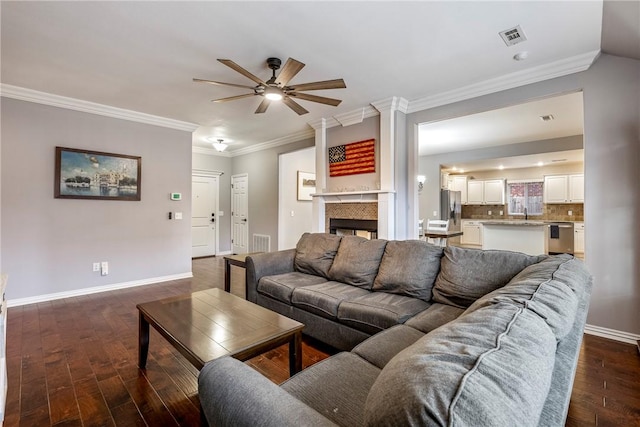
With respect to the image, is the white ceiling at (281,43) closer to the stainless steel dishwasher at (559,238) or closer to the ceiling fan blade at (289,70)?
the ceiling fan blade at (289,70)

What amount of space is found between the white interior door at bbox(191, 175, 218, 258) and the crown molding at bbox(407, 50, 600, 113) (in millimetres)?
5022

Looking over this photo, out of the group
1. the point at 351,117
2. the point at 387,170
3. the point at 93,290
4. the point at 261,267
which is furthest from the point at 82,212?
the point at 387,170

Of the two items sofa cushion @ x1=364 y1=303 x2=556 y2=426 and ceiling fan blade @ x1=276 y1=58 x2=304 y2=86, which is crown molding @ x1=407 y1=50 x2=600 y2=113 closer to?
ceiling fan blade @ x1=276 y1=58 x2=304 y2=86

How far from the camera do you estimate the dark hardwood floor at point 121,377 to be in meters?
1.67

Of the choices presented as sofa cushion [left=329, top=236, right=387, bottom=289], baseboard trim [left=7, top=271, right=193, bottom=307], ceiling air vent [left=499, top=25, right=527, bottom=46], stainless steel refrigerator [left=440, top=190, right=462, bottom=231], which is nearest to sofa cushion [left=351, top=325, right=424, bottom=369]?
sofa cushion [left=329, top=236, right=387, bottom=289]

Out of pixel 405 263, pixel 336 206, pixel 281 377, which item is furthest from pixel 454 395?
pixel 336 206

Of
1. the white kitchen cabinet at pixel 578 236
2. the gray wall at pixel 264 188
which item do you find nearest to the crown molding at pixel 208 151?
the gray wall at pixel 264 188

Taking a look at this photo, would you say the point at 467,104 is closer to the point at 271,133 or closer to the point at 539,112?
the point at 539,112

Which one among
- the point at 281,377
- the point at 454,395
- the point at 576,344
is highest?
the point at 454,395

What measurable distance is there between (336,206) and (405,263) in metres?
2.32

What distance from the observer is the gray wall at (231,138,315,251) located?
6.03 metres

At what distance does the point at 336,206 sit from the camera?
4.66 m

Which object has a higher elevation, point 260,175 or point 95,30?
point 95,30

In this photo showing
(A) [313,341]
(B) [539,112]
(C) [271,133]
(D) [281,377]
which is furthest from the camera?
(C) [271,133]
